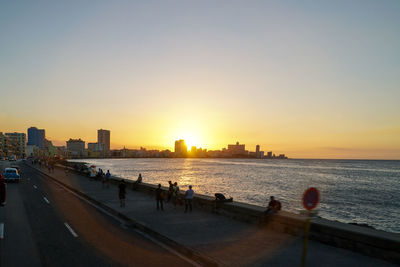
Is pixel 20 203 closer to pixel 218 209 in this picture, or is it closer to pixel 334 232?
pixel 218 209

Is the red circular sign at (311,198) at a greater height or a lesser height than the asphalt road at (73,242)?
greater

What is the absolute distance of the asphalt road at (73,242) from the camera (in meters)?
8.46

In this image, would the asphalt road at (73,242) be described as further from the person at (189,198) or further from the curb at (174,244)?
the person at (189,198)

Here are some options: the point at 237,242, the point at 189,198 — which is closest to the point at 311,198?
the point at 237,242

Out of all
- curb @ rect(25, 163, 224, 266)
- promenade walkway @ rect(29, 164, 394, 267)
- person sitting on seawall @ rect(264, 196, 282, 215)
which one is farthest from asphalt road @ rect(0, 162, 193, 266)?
person sitting on seawall @ rect(264, 196, 282, 215)

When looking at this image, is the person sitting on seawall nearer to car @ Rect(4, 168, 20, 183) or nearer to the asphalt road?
the asphalt road

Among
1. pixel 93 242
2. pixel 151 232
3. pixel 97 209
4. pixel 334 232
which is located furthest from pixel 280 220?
pixel 97 209

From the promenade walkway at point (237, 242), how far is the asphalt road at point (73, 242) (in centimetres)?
102

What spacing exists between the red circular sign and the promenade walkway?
2206 mm

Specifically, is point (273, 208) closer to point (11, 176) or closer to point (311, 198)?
point (311, 198)

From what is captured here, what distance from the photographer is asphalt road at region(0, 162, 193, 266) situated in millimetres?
8461

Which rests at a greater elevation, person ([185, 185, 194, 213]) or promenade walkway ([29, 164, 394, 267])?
person ([185, 185, 194, 213])

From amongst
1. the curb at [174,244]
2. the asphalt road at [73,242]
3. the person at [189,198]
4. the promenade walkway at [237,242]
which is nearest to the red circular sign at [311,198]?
the promenade walkway at [237,242]

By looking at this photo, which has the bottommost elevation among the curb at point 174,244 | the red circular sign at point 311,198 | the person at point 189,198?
the curb at point 174,244
